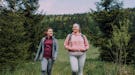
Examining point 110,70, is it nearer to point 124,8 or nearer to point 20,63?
point 20,63

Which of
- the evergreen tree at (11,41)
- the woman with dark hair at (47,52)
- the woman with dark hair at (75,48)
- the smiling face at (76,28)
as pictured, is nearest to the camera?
the smiling face at (76,28)

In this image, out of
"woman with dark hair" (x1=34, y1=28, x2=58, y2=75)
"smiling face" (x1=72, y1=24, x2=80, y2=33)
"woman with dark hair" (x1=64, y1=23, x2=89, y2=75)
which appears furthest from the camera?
"woman with dark hair" (x1=34, y1=28, x2=58, y2=75)

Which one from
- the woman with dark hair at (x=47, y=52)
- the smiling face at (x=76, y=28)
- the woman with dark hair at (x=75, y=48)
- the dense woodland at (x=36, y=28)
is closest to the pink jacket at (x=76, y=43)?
the woman with dark hair at (x=75, y=48)

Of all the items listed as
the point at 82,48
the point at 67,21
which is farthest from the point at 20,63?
the point at 67,21

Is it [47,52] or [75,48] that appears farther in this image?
[47,52]

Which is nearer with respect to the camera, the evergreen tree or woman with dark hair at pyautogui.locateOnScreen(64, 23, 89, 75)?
woman with dark hair at pyautogui.locateOnScreen(64, 23, 89, 75)

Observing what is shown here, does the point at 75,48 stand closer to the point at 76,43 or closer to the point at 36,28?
the point at 76,43

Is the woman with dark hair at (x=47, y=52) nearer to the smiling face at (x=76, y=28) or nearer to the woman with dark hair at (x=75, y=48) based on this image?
the woman with dark hair at (x=75, y=48)

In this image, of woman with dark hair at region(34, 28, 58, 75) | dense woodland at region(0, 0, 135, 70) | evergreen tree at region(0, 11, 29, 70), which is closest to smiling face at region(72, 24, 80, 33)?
woman with dark hair at region(34, 28, 58, 75)

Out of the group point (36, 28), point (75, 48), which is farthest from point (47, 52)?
point (36, 28)

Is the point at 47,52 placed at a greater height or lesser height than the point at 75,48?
lesser

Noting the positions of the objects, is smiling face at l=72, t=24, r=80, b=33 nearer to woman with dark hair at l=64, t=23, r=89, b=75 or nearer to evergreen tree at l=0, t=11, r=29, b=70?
woman with dark hair at l=64, t=23, r=89, b=75

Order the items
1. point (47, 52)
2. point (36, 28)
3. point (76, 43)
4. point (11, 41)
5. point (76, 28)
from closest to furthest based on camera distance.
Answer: point (76, 28), point (76, 43), point (47, 52), point (11, 41), point (36, 28)

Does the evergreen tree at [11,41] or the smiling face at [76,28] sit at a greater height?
the smiling face at [76,28]
